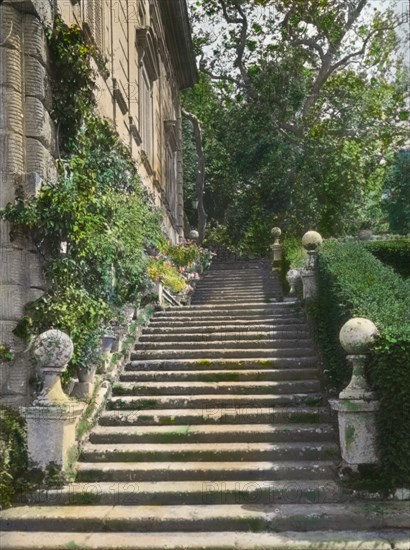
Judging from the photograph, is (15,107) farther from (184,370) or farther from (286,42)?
(286,42)

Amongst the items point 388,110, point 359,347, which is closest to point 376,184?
point 388,110

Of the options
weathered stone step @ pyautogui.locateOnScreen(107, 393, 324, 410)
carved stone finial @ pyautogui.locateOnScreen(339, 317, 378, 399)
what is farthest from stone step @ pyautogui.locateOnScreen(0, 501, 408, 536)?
weathered stone step @ pyautogui.locateOnScreen(107, 393, 324, 410)

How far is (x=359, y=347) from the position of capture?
5688 mm

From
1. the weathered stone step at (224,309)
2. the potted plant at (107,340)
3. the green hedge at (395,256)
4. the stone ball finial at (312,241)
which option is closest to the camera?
the potted plant at (107,340)

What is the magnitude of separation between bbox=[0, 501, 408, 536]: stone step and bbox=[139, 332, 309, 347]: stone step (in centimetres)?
385

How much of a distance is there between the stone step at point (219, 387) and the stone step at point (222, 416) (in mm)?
397

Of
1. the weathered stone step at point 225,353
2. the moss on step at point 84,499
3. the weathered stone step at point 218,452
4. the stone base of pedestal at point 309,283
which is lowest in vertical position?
the moss on step at point 84,499

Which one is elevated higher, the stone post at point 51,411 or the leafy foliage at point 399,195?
the leafy foliage at point 399,195

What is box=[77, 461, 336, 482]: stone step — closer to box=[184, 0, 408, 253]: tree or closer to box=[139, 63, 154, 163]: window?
box=[139, 63, 154, 163]: window

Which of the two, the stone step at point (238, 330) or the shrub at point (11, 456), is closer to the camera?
the shrub at point (11, 456)

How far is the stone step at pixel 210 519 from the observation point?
508 cm

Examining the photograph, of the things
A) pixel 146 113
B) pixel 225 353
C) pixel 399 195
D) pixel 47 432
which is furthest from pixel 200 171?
pixel 47 432

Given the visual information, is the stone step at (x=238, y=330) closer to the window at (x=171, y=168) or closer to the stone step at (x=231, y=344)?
the stone step at (x=231, y=344)

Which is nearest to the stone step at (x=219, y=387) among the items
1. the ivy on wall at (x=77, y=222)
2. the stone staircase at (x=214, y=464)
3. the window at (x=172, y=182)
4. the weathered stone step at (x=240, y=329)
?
the stone staircase at (x=214, y=464)
